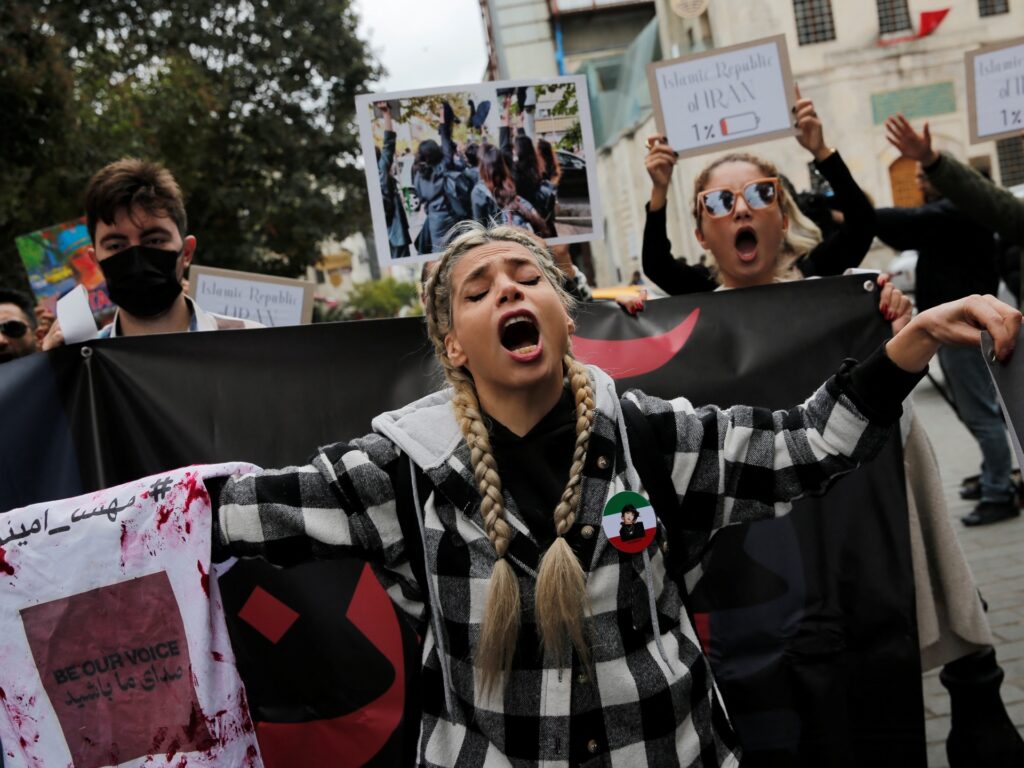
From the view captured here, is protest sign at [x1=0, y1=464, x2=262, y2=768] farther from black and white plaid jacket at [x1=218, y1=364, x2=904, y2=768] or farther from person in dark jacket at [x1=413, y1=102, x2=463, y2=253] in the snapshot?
person in dark jacket at [x1=413, y1=102, x2=463, y2=253]

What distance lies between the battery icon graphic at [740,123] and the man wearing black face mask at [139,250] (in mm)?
1890

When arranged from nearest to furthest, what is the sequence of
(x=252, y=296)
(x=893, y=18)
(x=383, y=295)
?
(x=252, y=296) → (x=893, y=18) → (x=383, y=295)

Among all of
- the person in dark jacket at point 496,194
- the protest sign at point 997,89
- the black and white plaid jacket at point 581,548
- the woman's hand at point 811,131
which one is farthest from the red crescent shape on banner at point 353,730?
the protest sign at point 997,89

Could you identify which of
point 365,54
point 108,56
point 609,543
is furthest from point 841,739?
point 365,54

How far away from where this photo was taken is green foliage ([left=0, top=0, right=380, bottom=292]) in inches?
651

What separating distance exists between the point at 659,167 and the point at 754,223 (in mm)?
405

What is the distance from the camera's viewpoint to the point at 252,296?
389 centimetres

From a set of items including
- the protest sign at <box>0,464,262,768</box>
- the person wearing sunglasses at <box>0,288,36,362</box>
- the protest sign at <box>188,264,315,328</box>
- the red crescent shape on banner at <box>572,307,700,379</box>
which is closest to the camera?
the protest sign at <box>0,464,262,768</box>

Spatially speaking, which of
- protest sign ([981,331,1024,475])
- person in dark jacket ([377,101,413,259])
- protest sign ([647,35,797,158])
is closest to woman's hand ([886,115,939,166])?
protest sign ([647,35,797,158])

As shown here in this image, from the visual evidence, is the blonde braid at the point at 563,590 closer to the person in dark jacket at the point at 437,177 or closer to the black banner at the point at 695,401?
the black banner at the point at 695,401

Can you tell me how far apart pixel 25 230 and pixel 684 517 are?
35.1 feet

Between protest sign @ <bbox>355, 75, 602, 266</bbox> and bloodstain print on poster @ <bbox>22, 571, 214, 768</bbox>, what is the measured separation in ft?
5.15

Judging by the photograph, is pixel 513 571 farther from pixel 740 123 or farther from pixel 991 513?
pixel 991 513

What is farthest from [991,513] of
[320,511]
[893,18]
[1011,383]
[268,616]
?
[893,18]
